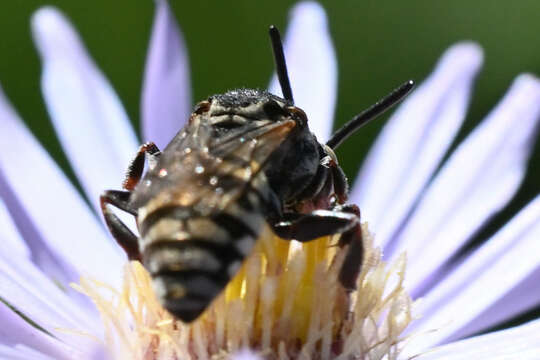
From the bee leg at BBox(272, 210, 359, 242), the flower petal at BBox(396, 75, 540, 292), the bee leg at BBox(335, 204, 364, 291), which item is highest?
the bee leg at BBox(272, 210, 359, 242)

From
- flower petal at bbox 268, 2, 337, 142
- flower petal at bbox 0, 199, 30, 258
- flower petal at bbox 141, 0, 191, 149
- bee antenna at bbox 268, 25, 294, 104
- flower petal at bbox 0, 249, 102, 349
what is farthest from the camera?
flower petal at bbox 268, 2, 337, 142

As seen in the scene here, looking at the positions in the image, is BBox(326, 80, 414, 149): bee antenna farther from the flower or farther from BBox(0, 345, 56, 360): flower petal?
BBox(0, 345, 56, 360): flower petal

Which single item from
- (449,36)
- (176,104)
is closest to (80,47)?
(176,104)

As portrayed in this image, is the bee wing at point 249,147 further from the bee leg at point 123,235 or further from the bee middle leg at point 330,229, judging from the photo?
the bee leg at point 123,235

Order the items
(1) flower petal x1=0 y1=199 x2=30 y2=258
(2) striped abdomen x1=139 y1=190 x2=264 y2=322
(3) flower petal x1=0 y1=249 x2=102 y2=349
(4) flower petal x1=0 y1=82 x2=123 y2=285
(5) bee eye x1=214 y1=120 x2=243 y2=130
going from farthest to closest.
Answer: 1. (4) flower petal x1=0 y1=82 x2=123 y2=285
2. (1) flower petal x1=0 y1=199 x2=30 y2=258
3. (3) flower petal x1=0 y1=249 x2=102 y2=349
4. (5) bee eye x1=214 y1=120 x2=243 y2=130
5. (2) striped abdomen x1=139 y1=190 x2=264 y2=322

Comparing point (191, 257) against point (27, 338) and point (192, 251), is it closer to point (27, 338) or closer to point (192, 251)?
point (192, 251)

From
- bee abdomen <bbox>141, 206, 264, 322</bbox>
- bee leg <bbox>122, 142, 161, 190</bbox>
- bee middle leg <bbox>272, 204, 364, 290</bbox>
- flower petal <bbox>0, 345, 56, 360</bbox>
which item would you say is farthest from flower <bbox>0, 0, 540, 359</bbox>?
bee abdomen <bbox>141, 206, 264, 322</bbox>

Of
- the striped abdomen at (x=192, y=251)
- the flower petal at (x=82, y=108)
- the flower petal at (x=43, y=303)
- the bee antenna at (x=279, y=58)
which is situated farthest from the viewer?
the flower petal at (x=82, y=108)

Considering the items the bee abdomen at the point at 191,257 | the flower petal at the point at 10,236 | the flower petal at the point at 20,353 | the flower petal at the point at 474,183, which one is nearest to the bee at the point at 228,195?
the bee abdomen at the point at 191,257
